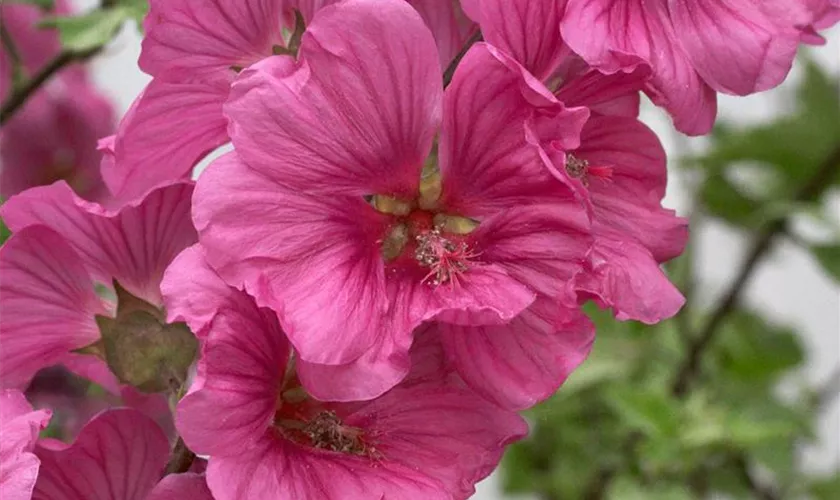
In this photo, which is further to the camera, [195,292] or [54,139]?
[54,139]

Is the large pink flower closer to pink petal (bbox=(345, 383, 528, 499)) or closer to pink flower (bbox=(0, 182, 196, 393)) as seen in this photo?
pink flower (bbox=(0, 182, 196, 393))

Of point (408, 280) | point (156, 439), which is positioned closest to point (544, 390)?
point (408, 280)

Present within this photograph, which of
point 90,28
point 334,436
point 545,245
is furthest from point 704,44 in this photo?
point 90,28

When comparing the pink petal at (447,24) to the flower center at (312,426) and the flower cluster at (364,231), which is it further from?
the flower center at (312,426)

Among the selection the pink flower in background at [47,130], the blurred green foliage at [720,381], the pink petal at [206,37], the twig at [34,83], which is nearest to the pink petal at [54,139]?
the pink flower in background at [47,130]

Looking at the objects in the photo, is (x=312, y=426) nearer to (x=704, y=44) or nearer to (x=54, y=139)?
(x=704, y=44)

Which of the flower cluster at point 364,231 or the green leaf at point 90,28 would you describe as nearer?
the flower cluster at point 364,231

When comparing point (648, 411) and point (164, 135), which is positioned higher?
point (164, 135)

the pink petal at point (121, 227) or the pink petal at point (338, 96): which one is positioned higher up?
the pink petal at point (338, 96)
